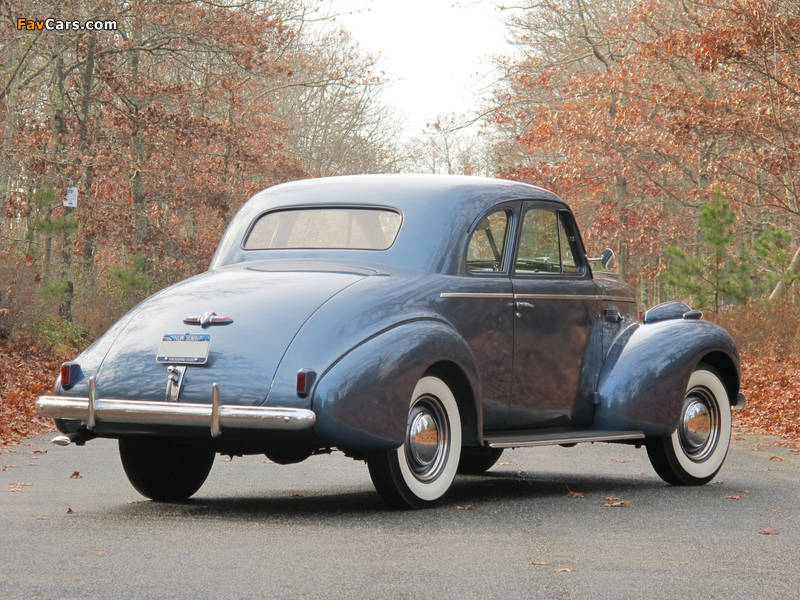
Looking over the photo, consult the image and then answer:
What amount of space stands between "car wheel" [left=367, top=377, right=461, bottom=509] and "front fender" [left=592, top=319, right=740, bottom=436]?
1.72 m

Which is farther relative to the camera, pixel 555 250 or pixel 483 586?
pixel 555 250

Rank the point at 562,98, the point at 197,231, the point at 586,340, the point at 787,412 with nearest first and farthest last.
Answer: the point at 586,340, the point at 787,412, the point at 562,98, the point at 197,231

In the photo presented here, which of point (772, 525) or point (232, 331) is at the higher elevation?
point (232, 331)

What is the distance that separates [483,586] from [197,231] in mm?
37552

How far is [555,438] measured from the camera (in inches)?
296

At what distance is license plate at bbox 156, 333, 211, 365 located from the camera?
249 inches

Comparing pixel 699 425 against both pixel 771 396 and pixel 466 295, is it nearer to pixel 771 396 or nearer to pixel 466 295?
pixel 466 295

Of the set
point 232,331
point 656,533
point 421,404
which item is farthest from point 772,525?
point 232,331

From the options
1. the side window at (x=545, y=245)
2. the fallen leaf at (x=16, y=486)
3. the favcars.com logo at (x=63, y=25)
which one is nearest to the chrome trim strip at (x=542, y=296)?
the side window at (x=545, y=245)

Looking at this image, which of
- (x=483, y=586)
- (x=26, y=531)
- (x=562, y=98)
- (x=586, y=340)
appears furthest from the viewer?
(x=562, y=98)

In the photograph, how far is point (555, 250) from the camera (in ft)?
27.5

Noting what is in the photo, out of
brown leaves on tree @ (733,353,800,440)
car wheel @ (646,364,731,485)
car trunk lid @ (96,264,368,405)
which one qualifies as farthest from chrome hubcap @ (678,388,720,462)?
car trunk lid @ (96,264,368,405)

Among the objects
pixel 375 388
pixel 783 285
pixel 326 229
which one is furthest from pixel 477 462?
pixel 783 285

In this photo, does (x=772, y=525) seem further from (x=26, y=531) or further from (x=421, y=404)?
(x=26, y=531)
